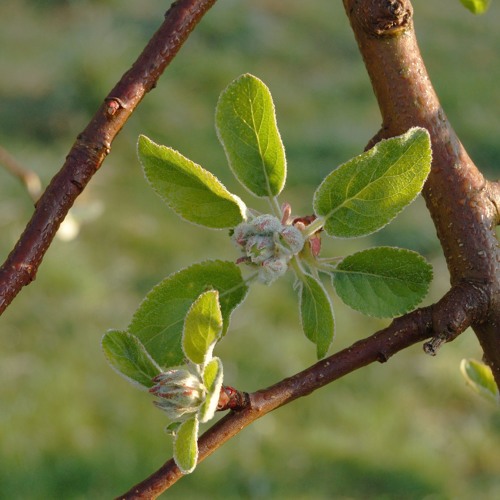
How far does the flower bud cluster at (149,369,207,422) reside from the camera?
38 cm

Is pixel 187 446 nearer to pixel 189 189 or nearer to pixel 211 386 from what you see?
pixel 211 386

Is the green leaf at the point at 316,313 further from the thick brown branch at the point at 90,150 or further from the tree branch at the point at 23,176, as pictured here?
the tree branch at the point at 23,176

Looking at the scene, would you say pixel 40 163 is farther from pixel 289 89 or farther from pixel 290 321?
pixel 289 89

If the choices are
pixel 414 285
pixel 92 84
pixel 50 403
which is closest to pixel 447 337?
pixel 414 285

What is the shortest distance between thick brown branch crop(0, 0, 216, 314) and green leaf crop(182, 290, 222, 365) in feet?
0.29

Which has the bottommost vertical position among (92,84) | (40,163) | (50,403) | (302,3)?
(50,403)

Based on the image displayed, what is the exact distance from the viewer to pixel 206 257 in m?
2.83

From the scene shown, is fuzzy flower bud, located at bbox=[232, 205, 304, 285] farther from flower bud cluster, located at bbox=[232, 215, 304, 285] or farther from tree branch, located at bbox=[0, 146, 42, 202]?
tree branch, located at bbox=[0, 146, 42, 202]

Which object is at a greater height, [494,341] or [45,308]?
[494,341]

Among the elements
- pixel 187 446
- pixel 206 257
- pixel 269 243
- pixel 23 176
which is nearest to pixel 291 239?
pixel 269 243

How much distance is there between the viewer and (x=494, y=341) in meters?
0.44

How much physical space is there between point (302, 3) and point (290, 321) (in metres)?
2.75

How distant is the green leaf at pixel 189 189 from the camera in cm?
41

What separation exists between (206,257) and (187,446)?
2.47 metres
